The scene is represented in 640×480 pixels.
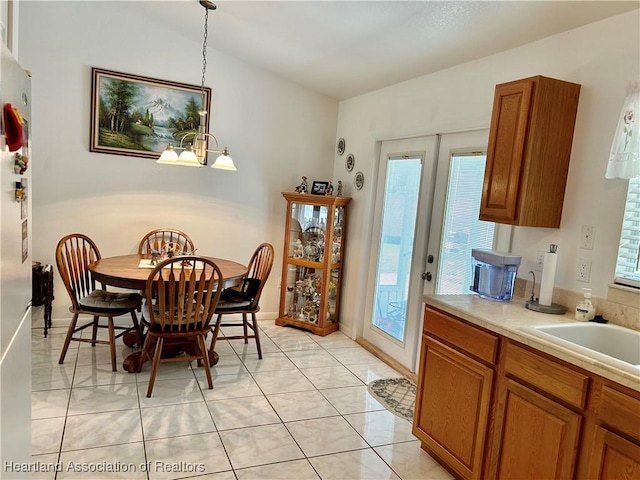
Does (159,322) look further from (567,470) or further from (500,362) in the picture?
(567,470)

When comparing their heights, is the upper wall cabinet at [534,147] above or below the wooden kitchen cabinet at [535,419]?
Result: above

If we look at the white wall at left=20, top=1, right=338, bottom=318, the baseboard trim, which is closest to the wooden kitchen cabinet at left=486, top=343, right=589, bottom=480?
the baseboard trim

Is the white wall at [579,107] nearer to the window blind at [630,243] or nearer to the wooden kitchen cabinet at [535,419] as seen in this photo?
the window blind at [630,243]

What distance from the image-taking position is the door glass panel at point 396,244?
376 cm

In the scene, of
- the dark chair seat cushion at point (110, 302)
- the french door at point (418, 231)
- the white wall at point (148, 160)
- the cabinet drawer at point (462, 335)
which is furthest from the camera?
the white wall at point (148, 160)

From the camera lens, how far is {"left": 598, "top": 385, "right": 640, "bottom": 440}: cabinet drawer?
1479mm

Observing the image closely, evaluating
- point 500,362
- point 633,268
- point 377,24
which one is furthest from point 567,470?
point 377,24

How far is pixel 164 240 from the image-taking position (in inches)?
170

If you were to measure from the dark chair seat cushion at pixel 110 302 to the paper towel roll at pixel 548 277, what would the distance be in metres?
2.75

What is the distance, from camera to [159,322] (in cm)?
300

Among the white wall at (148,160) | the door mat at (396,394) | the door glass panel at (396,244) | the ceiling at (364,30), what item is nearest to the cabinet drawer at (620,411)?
the door mat at (396,394)

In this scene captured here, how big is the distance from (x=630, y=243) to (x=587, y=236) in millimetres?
195

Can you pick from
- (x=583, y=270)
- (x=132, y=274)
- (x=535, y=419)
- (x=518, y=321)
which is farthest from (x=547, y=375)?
(x=132, y=274)

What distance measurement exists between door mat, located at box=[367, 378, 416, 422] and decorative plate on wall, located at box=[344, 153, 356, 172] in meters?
2.14
